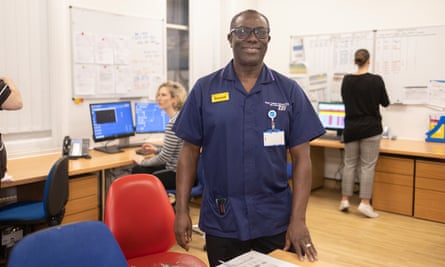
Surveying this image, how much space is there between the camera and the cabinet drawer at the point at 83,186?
11.2 ft

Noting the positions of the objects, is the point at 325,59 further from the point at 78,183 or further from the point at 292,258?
the point at 292,258

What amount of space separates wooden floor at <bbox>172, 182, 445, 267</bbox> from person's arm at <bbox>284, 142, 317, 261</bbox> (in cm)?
188

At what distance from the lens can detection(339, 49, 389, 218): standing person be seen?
4504mm

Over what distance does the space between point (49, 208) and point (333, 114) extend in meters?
3.47

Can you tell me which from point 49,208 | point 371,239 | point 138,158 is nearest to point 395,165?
point 371,239

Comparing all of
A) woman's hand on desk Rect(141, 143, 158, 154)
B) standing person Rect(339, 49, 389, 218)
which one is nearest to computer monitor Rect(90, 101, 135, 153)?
woman's hand on desk Rect(141, 143, 158, 154)

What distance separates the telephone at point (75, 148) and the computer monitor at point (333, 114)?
2.83 metres

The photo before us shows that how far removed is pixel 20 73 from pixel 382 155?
140 inches

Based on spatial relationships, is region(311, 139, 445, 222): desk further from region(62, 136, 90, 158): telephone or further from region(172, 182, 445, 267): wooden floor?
region(62, 136, 90, 158): telephone

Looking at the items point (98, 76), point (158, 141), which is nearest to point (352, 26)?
point (158, 141)

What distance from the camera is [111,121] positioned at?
4262mm

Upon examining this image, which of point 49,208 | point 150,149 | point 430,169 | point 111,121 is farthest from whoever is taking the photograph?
point 430,169

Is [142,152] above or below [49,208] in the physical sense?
above

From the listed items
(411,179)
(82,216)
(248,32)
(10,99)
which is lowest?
(82,216)
